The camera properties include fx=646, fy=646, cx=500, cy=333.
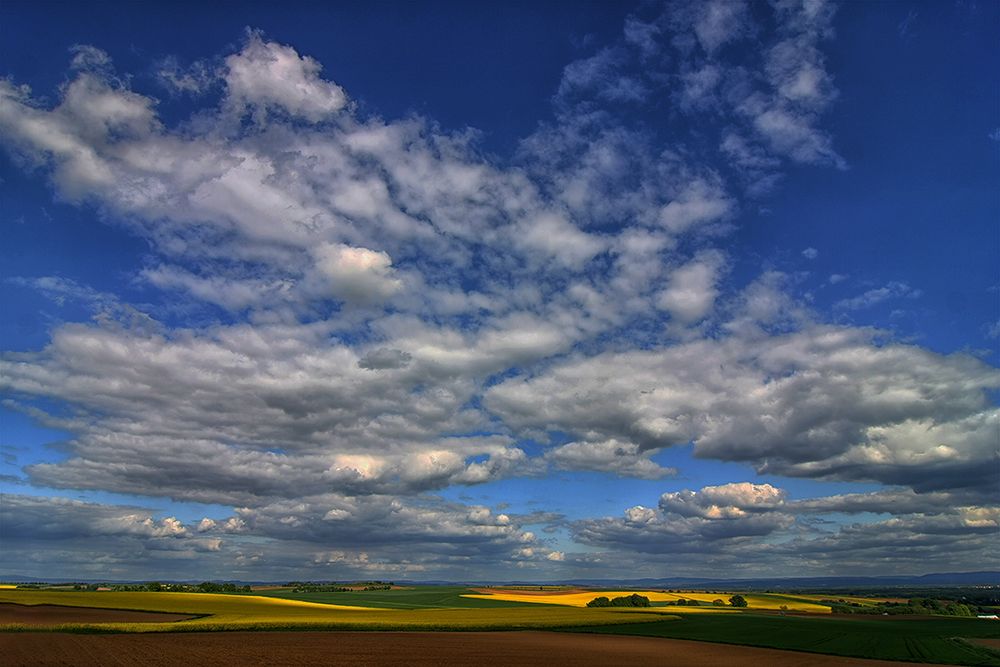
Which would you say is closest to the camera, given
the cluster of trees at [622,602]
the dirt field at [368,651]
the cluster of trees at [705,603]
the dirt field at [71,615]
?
the dirt field at [368,651]

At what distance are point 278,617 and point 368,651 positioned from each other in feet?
129

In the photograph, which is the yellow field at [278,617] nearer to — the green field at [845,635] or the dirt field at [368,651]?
the dirt field at [368,651]

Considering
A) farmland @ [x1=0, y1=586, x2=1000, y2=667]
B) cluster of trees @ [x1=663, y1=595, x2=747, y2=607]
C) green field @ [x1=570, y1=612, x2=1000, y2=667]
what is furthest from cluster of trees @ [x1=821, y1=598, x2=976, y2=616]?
green field @ [x1=570, y1=612, x2=1000, y2=667]

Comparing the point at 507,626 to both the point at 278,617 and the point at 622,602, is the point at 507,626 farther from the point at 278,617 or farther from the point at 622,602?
the point at 622,602

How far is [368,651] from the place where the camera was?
60.6 m

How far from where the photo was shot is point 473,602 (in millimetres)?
Result: 161625

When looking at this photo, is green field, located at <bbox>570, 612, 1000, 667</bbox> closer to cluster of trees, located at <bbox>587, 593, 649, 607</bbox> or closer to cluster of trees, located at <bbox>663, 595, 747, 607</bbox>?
cluster of trees, located at <bbox>587, 593, 649, 607</bbox>

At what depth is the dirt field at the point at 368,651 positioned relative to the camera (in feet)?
171

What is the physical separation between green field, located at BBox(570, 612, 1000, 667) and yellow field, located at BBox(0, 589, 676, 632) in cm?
1149

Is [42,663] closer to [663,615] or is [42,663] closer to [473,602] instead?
[663,615]

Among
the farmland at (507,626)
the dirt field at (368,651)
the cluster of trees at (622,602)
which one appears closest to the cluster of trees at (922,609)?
the farmland at (507,626)

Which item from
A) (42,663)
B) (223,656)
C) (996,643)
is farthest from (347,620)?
(996,643)

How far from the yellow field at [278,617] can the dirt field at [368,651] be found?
Result: 22.6 ft

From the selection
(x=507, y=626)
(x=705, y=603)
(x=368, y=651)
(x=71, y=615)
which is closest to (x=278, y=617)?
(x=71, y=615)
